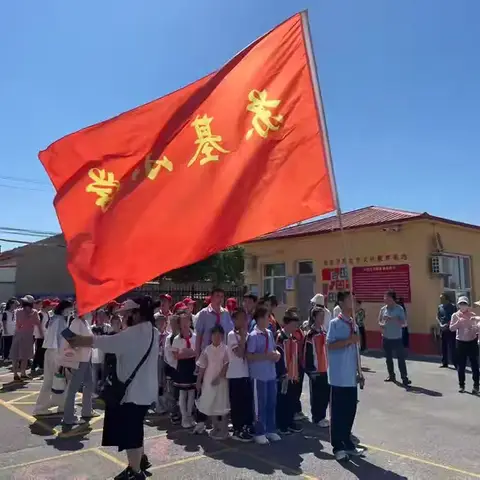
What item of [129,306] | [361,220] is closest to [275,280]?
[361,220]

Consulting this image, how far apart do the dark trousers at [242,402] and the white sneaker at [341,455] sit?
1.22 m

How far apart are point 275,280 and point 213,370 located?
13882mm

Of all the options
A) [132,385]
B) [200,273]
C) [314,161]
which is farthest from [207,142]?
[200,273]

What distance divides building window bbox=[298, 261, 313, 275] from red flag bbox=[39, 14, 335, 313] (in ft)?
47.3

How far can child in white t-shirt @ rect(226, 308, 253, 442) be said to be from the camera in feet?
21.1

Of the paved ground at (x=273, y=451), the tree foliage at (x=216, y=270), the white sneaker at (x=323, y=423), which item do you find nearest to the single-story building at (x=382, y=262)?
the paved ground at (x=273, y=451)

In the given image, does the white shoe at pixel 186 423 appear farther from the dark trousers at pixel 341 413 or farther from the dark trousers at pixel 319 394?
the dark trousers at pixel 341 413

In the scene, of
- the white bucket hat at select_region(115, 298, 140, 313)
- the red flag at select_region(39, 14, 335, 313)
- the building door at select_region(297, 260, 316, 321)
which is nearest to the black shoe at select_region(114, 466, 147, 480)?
the white bucket hat at select_region(115, 298, 140, 313)

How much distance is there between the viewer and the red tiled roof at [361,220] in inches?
644

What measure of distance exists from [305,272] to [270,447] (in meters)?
13.4

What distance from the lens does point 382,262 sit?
1672cm

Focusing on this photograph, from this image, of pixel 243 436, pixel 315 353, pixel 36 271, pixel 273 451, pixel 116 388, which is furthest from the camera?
pixel 36 271

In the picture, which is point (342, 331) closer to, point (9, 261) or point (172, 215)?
point (172, 215)

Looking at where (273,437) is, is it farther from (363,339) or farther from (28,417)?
(363,339)
